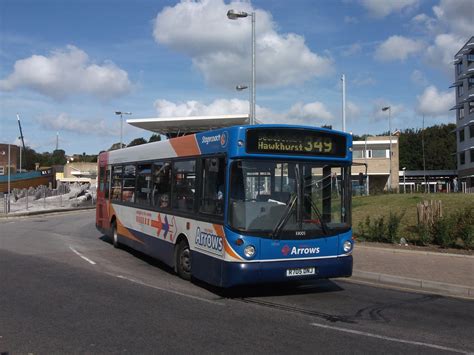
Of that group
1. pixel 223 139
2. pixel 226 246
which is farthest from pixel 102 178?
pixel 226 246

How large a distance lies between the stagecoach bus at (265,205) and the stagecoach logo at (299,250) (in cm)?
2

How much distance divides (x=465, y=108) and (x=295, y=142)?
68708 mm

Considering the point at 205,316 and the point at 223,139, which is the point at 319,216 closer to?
the point at 223,139

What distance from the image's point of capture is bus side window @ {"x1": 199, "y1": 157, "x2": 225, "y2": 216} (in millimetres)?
8625

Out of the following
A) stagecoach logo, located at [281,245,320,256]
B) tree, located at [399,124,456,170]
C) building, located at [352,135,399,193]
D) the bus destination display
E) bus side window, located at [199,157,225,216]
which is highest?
tree, located at [399,124,456,170]

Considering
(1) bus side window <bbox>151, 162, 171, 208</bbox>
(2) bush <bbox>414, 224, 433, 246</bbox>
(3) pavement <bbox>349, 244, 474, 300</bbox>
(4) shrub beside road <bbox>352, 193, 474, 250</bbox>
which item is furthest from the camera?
(2) bush <bbox>414, 224, 433, 246</bbox>

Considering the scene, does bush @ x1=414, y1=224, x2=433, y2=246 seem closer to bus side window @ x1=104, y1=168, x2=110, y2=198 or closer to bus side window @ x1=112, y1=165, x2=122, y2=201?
bus side window @ x1=112, y1=165, x2=122, y2=201

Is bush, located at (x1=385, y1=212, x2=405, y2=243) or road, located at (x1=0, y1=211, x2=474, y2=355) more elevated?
bush, located at (x1=385, y1=212, x2=405, y2=243)

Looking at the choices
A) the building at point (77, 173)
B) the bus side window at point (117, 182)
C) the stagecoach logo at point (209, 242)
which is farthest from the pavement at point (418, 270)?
the building at point (77, 173)

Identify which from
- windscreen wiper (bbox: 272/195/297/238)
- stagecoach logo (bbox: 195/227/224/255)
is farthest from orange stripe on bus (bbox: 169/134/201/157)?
windscreen wiper (bbox: 272/195/297/238)

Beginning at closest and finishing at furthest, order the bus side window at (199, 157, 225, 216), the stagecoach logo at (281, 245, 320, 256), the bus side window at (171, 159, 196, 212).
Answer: the stagecoach logo at (281, 245, 320, 256) < the bus side window at (199, 157, 225, 216) < the bus side window at (171, 159, 196, 212)

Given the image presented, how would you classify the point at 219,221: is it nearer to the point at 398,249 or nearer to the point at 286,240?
the point at 286,240

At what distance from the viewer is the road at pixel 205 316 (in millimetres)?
5988

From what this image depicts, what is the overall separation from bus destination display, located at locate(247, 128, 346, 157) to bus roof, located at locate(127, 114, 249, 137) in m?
22.5
